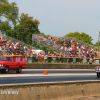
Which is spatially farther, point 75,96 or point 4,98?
point 75,96

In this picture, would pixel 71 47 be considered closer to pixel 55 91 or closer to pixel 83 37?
pixel 55 91

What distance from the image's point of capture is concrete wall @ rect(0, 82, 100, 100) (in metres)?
7.71

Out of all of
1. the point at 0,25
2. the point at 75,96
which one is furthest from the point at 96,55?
the point at 0,25

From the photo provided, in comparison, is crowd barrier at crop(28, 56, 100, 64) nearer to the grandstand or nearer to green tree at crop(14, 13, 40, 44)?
the grandstand

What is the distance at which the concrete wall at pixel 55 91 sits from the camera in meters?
7.71

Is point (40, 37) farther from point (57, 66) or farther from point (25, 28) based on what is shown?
point (25, 28)

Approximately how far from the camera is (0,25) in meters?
73.1

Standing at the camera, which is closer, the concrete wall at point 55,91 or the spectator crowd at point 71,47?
the concrete wall at point 55,91

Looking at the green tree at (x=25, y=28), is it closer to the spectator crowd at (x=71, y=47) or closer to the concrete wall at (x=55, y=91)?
the spectator crowd at (x=71, y=47)

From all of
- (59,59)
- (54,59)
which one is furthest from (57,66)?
(54,59)

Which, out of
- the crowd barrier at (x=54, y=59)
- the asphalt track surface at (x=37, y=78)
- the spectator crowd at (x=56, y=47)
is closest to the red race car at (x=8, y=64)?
the asphalt track surface at (x=37, y=78)

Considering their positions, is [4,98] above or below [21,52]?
below

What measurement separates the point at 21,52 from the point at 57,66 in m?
5.25

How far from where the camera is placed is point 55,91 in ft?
27.8
